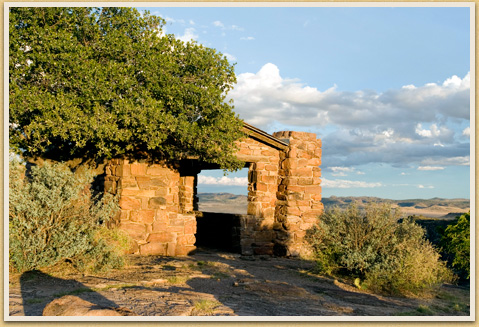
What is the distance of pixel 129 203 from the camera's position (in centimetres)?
1291

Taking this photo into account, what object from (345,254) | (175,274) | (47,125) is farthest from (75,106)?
(345,254)

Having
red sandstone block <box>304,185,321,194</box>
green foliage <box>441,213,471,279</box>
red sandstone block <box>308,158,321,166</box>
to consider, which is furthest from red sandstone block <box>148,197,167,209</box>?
green foliage <box>441,213,471,279</box>

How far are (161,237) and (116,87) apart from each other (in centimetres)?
484

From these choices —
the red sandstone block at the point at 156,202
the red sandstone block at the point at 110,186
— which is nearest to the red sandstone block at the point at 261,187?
the red sandstone block at the point at 156,202

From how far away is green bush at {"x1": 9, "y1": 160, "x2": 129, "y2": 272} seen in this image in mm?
8719

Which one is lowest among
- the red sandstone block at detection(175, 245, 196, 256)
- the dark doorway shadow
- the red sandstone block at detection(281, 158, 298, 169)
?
the red sandstone block at detection(175, 245, 196, 256)

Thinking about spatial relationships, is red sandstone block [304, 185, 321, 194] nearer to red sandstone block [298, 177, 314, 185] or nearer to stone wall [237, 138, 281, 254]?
red sandstone block [298, 177, 314, 185]

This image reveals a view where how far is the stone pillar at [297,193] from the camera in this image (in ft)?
48.9

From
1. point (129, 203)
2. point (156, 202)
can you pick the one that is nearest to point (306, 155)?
point (156, 202)

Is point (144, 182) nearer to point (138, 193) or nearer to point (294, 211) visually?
point (138, 193)

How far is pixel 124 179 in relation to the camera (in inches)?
511

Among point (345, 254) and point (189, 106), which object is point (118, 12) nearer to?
point (189, 106)

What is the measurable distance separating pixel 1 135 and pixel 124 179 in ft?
21.1

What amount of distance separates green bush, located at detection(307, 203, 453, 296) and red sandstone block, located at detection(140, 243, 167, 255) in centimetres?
488
